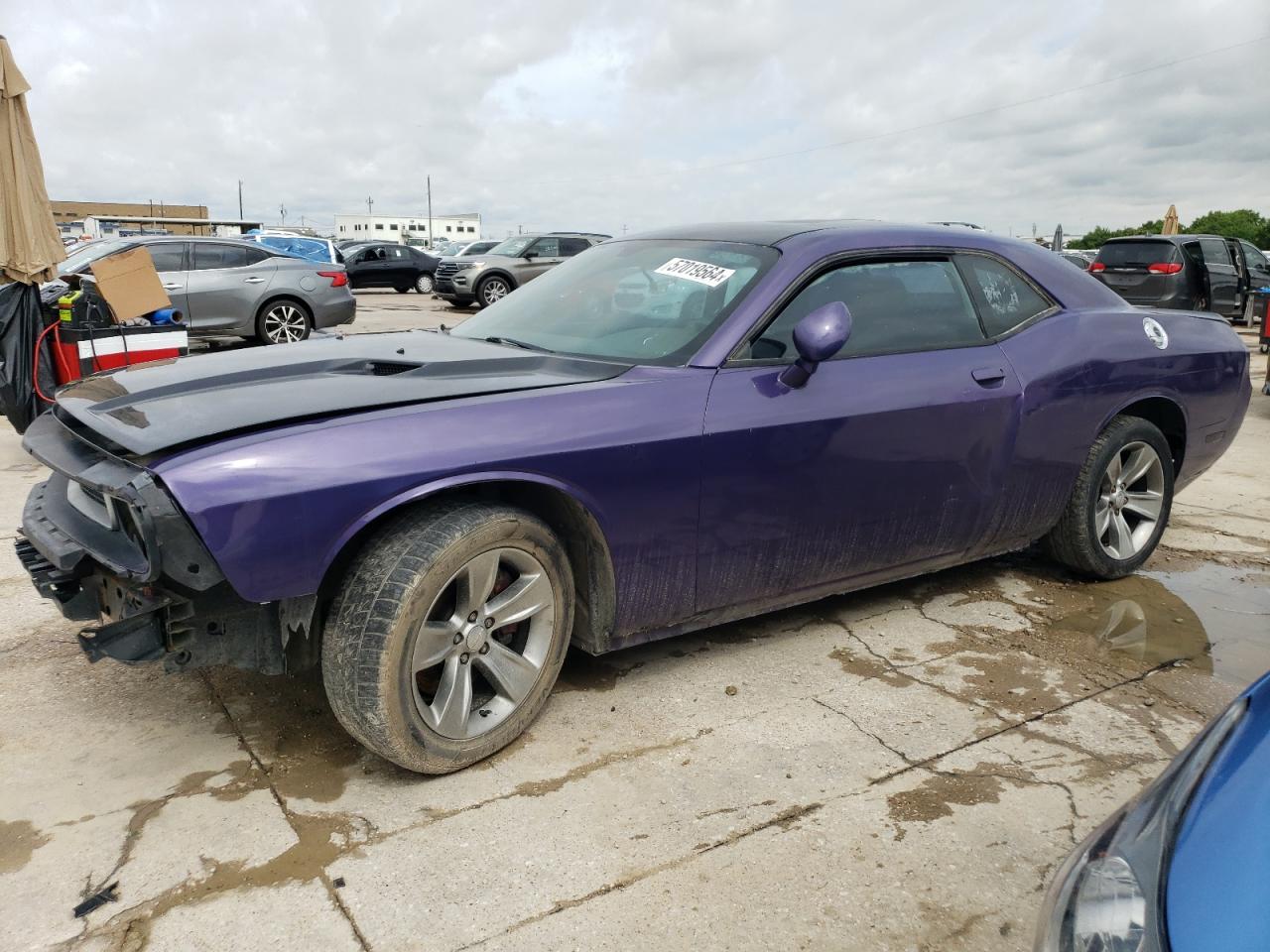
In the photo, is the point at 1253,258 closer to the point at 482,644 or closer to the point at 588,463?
the point at 588,463

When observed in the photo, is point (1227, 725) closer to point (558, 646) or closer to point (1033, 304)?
point (558, 646)

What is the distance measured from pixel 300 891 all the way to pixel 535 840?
549mm

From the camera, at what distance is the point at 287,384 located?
8.82 ft

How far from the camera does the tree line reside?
53688 millimetres

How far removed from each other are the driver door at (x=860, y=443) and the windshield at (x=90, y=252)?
915cm

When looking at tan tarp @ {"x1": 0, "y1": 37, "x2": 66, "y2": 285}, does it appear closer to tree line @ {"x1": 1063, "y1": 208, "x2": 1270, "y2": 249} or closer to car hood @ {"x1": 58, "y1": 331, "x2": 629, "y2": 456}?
car hood @ {"x1": 58, "y1": 331, "x2": 629, "y2": 456}

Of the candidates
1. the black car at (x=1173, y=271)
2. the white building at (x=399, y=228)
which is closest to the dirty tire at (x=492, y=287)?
the black car at (x=1173, y=271)

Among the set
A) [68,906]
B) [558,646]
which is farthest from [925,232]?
[68,906]

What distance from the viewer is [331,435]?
2.36 meters

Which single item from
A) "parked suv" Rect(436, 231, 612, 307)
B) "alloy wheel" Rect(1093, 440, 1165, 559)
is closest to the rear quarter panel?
"alloy wheel" Rect(1093, 440, 1165, 559)

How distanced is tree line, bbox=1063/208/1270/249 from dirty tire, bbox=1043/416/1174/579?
185 feet

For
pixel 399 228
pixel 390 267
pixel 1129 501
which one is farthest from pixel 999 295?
pixel 399 228

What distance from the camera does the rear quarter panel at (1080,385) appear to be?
12.3ft

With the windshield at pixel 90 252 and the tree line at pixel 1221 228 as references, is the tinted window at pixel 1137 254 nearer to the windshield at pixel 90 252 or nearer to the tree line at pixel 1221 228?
the windshield at pixel 90 252
